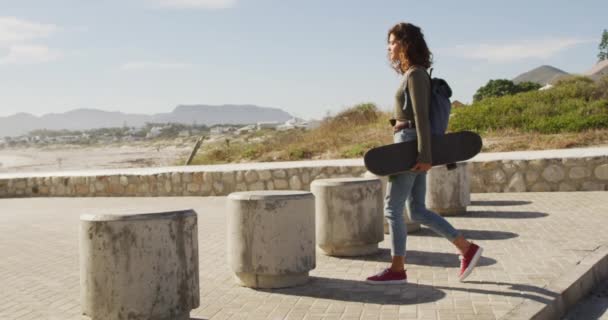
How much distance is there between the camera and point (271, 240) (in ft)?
19.3

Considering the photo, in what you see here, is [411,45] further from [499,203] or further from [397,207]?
[499,203]

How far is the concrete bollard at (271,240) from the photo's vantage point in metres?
5.88

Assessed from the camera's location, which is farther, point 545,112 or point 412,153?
point 545,112

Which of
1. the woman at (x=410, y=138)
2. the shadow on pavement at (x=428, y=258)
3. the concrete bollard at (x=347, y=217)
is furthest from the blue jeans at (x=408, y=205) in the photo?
the concrete bollard at (x=347, y=217)

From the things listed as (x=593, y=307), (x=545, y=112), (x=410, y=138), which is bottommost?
(x=593, y=307)

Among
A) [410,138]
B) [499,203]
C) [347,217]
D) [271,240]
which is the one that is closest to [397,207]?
[410,138]

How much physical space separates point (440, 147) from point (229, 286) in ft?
6.96

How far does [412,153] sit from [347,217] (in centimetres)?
189

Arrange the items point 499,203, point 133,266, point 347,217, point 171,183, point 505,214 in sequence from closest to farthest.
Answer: point 133,266 → point 347,217 → point 505,214 → point 499,203 → point 171,183

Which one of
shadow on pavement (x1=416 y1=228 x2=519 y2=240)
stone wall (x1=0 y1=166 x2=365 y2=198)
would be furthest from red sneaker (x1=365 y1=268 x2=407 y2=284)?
stone wall (x1=0 y1=166 x2=365 y2=198)

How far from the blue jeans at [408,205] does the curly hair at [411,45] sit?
535 mm

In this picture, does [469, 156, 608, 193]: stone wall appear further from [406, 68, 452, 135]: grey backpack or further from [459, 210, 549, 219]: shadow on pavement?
[406, 68, 452, 135]: grey backpack

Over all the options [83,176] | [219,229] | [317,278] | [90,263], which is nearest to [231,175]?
[83,176]

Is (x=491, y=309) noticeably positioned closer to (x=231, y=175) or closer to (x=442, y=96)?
(x=442, y=96)
